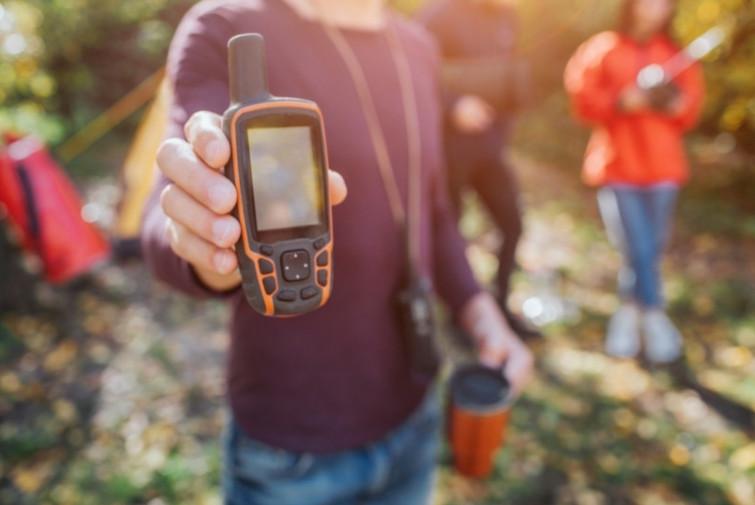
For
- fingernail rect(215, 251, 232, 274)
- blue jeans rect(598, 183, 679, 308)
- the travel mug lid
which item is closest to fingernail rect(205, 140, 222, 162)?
fingernail rect(215, 251, 232, 274)

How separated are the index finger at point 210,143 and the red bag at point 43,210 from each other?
334 cm

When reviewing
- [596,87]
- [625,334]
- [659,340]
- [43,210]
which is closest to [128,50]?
[43,210]

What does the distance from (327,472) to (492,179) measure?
286 cm

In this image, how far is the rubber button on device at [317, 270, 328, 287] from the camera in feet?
2.65

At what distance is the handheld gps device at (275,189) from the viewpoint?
708 millimetres

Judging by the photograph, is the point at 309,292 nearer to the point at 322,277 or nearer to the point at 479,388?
the point at 322,277

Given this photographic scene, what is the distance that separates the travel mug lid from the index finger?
103cm

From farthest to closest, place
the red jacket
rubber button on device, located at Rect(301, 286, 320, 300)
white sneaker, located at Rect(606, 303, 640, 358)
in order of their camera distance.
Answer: white sneaker, located at Rect(606, 303, 640, 358) < the red jacket < rubber button on device, located at Rect(301, 286, 320, 300)

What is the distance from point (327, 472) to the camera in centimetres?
117

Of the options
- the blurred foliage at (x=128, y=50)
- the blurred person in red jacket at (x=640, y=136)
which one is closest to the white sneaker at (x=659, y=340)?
the blurred person in red jacket at (x=640, y=136)

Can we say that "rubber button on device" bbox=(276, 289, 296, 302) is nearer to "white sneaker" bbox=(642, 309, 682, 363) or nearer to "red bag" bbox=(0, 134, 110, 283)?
"red bag" bbox=(0, 134, 110, 283)

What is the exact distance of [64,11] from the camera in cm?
446

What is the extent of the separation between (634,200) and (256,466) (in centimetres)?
327

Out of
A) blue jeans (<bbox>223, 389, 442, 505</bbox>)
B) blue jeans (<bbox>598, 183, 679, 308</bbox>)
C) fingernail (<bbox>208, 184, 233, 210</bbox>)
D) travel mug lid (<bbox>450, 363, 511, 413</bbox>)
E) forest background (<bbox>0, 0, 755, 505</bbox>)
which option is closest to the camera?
fingernail (<bbox>208, 184, 233, 210</bbox>)
